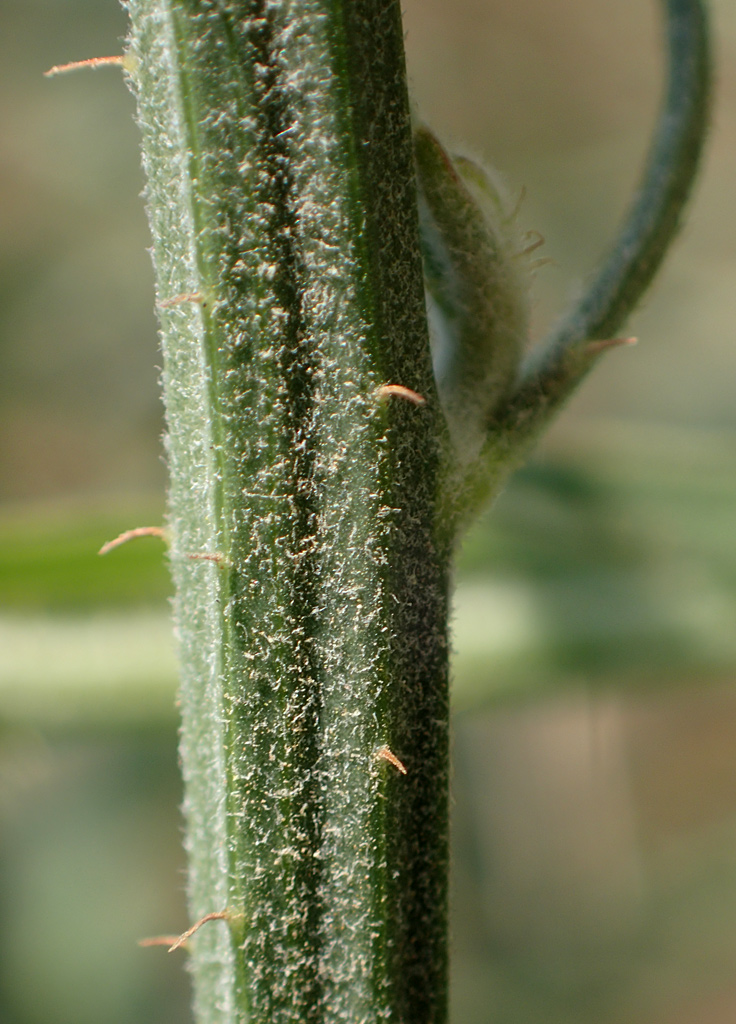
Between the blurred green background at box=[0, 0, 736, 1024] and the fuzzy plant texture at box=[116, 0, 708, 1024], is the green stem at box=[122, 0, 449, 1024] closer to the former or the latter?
the fuzzy plant texture at box=[116, 0, 708, 1024]

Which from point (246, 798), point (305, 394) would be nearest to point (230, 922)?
point (246, 798)

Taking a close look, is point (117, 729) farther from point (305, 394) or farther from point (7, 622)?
point (305, 394)

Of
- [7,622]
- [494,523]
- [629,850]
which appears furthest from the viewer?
[629,850]

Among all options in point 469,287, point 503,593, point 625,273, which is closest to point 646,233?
point 625,273

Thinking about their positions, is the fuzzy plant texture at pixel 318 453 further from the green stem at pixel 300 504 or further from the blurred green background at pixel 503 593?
the blurred green background at pixel 503 593

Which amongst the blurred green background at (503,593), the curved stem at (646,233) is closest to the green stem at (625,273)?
the curved stem at (646,233)
